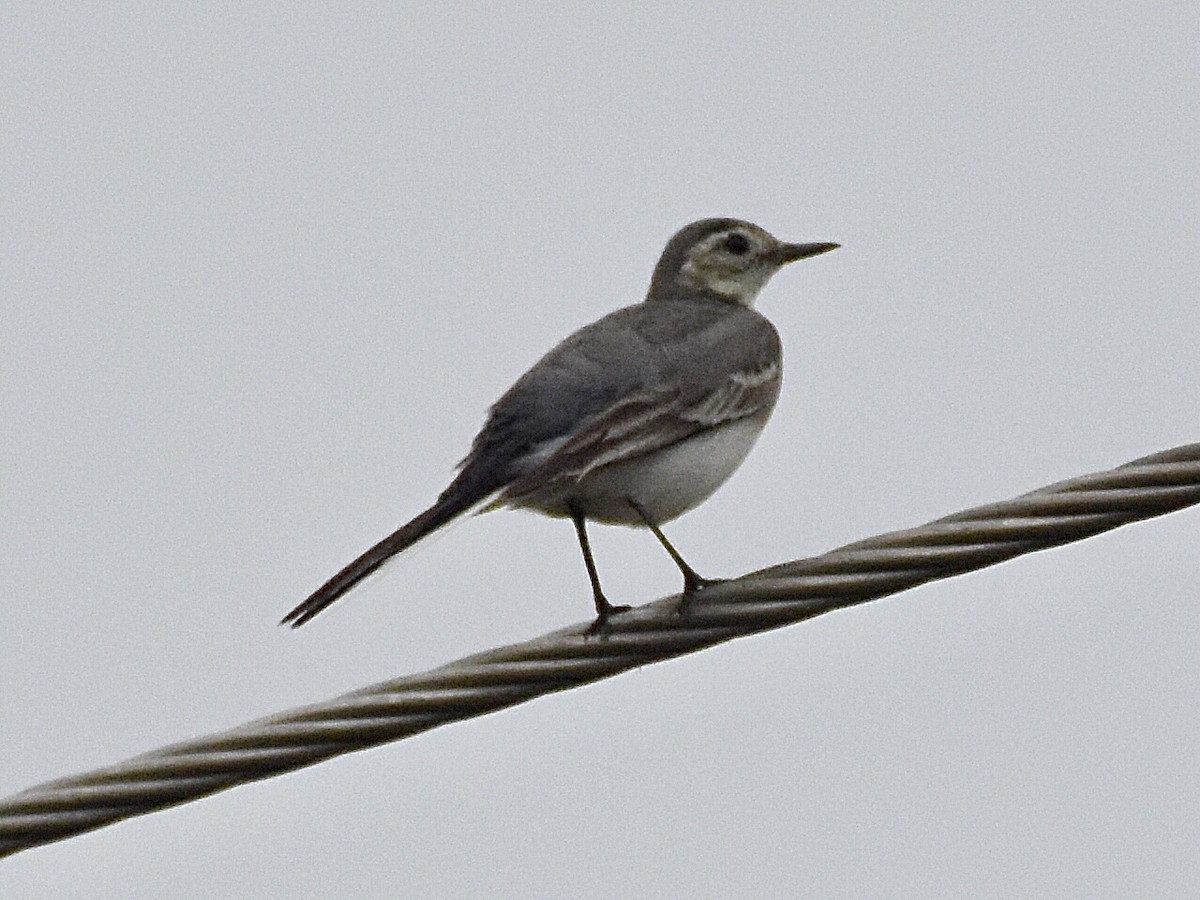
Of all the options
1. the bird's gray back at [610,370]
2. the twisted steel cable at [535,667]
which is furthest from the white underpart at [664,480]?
the twisted steel cable at [535,667]

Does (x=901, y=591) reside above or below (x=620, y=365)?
below

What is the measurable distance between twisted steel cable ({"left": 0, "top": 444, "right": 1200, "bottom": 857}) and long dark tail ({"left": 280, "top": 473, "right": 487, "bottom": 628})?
3.80ft

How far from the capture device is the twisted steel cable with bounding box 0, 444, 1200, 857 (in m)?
6.35

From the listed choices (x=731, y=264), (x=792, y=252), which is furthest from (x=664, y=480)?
(x=792, y=252)

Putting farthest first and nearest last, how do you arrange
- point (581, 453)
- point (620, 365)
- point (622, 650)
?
point (620, 365) < point (581, 453) < point (622, 650)

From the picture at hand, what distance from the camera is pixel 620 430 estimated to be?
9.05 m

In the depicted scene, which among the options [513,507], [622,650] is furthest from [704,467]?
[622,650]

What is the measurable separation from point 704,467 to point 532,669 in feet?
9.62

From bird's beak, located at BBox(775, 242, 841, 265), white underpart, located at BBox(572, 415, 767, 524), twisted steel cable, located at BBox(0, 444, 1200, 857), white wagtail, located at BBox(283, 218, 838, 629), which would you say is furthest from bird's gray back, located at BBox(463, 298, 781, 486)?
twisted steel cable, located at BBox(0, 444, 1200, 857)

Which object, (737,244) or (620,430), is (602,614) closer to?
(620,430)

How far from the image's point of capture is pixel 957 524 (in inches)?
262

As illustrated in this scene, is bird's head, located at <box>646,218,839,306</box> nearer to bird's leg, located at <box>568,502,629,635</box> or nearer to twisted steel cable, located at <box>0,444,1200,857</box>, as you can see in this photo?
bird's leg, located at <box>568,502,629,635</box>

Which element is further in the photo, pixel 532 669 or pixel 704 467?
pixel 704 467

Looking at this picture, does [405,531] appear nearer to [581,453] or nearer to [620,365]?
[581,453]
